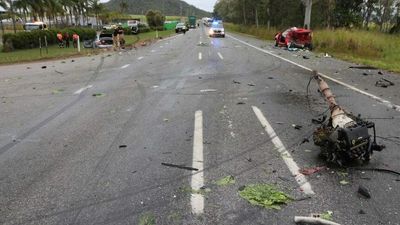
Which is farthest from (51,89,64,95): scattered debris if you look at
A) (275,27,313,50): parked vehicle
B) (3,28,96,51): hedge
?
(3,28,96,51): hedge

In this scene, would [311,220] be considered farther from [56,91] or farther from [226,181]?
[56,91]

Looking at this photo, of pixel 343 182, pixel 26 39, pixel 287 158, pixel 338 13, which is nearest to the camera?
pixel 343 182

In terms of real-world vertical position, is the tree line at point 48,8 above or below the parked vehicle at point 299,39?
above

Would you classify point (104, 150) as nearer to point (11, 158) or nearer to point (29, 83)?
point (11, 158)

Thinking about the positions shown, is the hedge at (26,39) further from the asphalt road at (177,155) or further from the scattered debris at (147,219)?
the scattered debris at (147,219)

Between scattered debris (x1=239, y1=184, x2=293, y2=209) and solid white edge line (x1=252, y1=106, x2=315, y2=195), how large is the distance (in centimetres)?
31

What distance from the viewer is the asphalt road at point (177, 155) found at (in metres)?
4.36

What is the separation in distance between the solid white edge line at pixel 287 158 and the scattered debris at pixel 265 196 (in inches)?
12.2

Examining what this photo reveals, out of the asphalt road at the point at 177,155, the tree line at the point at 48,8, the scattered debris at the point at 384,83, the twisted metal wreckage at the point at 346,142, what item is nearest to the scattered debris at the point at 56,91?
the asphalt road at the point at 177,155

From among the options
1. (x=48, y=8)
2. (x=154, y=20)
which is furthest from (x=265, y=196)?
(x=154, y=20)

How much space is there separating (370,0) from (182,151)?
53026 millimetres

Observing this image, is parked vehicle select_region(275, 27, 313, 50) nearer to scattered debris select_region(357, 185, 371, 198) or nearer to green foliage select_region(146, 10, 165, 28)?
scattered debris select_region(357, 185, 371, 198)

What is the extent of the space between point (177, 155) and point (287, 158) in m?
1.48

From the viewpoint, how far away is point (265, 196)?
464 centimetres
